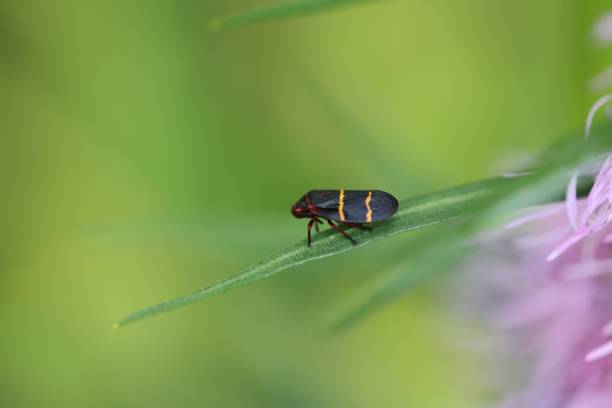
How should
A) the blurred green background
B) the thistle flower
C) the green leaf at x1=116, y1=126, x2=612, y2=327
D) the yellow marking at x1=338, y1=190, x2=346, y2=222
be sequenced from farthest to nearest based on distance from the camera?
the blurred green background
the yellow marking at x1=338, y1=190, x2=346, y2=222
the thistle flower
the green leaf at x1=116, y1=126, x2=612, y2=327

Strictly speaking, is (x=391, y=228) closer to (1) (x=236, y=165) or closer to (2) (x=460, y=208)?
(2) (x=460, y=208)

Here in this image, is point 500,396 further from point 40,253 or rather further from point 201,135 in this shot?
point 40,253

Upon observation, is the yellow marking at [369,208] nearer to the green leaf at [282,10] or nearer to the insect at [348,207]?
the insect at [348,207]

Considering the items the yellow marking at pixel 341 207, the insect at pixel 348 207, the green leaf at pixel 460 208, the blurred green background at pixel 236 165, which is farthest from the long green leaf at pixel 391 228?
the blurred green background at pixel 236 165

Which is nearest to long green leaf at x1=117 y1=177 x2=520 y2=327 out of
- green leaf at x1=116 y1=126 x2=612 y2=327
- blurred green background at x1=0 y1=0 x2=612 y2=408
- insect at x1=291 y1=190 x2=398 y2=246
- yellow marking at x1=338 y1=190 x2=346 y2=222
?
green leaf at x1=116 y1=126 x2=612 y2=327

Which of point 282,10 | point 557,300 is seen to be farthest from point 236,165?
point 282,10

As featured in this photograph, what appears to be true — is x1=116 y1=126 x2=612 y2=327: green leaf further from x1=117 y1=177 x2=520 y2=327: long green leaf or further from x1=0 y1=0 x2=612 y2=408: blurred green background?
x1=0 y1=0 x2=612 y2=408: blurred green background
